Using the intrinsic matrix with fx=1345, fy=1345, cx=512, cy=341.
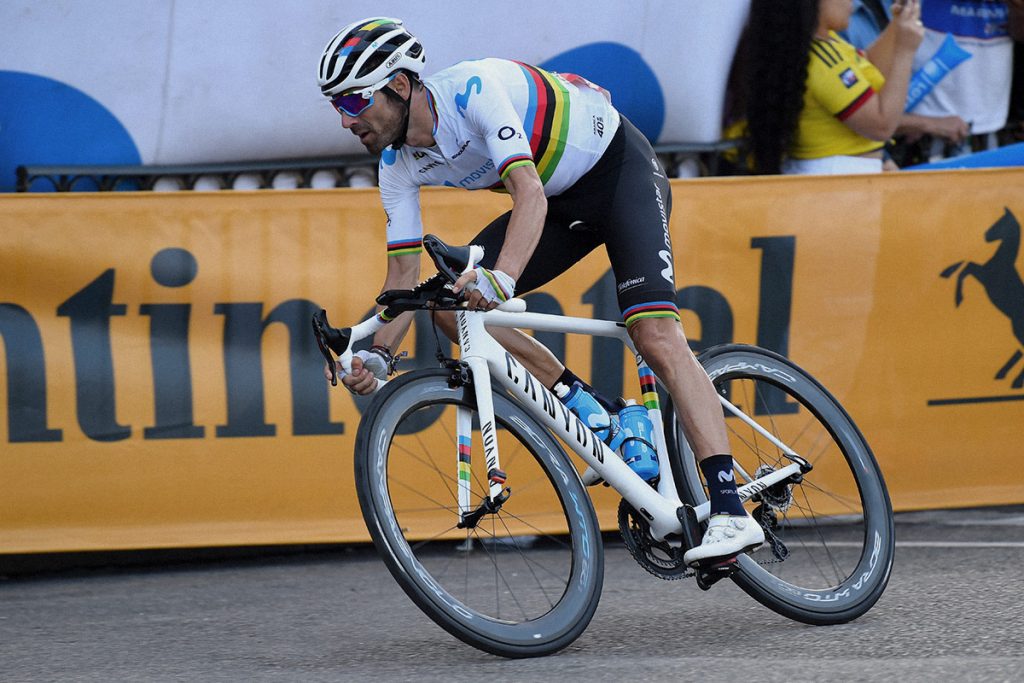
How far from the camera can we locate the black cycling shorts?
4320 mm

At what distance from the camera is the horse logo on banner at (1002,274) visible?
644 cm

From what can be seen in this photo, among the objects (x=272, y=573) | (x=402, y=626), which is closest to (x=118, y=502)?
(x=272, y=573)

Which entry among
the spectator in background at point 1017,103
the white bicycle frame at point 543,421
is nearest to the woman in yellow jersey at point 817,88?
the spectator in background at point 1017,103

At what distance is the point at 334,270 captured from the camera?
6219mm

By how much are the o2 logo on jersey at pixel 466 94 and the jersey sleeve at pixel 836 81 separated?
366 cm

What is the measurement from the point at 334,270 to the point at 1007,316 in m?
3.22

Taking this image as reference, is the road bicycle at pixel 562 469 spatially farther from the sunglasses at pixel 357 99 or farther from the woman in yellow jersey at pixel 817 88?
the woman in yellow jersey at pixel 817 88

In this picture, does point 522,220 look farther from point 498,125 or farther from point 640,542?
point 640,542

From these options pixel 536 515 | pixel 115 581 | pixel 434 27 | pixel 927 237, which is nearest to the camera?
pixel 536 515

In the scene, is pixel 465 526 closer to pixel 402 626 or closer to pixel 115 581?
pixel 402 626

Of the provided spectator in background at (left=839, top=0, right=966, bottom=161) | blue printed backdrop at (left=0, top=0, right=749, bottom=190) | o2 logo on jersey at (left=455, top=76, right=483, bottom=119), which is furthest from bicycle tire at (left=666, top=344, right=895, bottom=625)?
spectator in background at (left=839, top=0, right=966, bottom=161)

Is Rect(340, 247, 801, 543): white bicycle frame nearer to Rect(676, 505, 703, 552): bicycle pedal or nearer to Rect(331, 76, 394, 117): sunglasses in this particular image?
Rect(676, 505, 703, 552): bicycle pedal

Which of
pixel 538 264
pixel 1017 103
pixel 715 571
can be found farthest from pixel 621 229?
pixel 1017 103

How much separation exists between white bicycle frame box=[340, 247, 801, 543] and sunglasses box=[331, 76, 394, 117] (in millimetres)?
598
